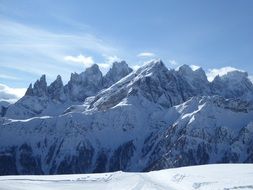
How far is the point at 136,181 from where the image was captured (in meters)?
74.8

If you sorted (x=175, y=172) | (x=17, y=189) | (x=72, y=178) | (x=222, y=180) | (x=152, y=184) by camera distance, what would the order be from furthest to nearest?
(x=175, y=172), (x=72, y=178), (x=152, y=184), (x=222, y=180), (x=17, y=189)

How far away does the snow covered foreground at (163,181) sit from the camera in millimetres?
65125

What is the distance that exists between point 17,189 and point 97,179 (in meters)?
18.5

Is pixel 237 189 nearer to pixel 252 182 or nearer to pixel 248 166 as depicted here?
pixel 252 182

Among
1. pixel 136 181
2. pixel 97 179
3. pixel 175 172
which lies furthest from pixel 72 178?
pixel 175 172

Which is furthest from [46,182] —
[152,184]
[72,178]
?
[152,184]

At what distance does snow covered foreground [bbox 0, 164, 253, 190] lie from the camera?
6512 cm

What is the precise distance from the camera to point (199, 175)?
74000 millimetres

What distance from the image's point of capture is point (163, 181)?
77750 millimetres

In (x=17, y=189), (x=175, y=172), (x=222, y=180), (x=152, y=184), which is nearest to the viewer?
(x=17, y=189)

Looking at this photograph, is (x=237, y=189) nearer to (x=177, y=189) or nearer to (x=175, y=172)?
(x=177, y=189)

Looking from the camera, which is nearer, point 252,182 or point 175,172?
point 252,182

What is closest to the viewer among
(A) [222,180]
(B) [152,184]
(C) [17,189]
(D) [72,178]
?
(C) [17,189]

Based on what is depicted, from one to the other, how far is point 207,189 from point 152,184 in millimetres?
11035
